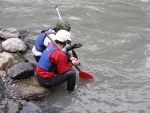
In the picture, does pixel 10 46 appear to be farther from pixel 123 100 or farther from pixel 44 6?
pixel 44 6

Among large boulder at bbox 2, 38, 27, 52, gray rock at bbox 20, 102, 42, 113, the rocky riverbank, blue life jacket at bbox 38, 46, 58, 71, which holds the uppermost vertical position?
blue life jacket at bbox 38, 46, 58, 71

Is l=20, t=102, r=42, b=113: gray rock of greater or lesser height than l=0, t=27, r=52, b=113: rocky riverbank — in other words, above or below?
below

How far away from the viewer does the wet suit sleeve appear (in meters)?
6.02

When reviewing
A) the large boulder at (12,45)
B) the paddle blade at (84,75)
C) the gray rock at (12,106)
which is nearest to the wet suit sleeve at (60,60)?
the paddle blade at (84,75)

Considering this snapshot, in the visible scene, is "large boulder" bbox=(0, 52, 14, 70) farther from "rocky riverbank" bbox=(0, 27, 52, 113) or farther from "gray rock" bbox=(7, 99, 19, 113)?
"gray rock" bbox=(7, 99, 19, 113)

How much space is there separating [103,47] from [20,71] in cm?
350

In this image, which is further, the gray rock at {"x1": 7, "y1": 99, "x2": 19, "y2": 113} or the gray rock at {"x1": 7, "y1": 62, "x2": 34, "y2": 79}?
the gray rock at {"x1": 7, "y1": 62, "x2": 34, "y2": 79}

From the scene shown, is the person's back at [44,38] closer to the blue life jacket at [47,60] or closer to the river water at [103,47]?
the blue life jacket at [47,60]

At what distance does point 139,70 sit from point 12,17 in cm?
653

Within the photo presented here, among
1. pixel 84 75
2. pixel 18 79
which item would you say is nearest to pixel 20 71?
pixel 18 79

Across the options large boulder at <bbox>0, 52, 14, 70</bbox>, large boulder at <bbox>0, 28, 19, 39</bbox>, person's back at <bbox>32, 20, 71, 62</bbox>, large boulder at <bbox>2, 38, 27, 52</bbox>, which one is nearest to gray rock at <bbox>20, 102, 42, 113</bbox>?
person's back at <bbox>32, 20, 71, 62</bbox>

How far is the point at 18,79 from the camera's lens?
22.7 feet

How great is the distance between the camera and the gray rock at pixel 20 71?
269 inches

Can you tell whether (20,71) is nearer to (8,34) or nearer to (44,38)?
(44,38)
